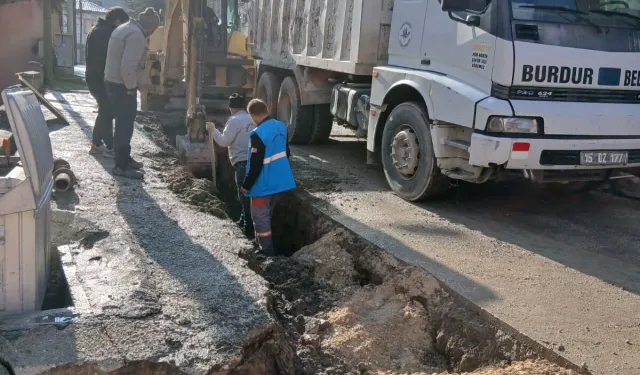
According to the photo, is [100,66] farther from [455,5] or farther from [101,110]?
[455,5]

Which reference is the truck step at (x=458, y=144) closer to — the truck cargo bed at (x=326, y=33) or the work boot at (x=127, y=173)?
the truck cargo bed at (x=326, y=33)

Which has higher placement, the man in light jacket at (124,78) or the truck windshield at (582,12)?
the truck windshield at (582,12)

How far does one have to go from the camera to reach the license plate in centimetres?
608

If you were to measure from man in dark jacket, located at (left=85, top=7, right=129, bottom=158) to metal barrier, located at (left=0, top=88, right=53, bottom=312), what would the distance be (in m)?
4.11

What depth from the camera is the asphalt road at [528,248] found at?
412 centimetres

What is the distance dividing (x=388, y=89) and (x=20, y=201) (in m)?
4.67

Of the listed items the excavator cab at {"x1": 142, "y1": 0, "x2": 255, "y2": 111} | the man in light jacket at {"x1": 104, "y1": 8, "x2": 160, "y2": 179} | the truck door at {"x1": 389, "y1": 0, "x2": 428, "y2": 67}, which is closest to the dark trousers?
the man in light jacket at {"x1": 104, "y1": 8, "x2": 160, "y2": 179}

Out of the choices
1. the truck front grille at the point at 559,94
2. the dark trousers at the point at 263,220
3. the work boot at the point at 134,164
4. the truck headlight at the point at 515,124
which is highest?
the truck front grille at the point at 559,94

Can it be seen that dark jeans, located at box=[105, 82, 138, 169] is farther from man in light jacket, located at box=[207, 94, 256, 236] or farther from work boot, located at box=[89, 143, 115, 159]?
man in light jacket, located at box=[207, 94, 256, 236]

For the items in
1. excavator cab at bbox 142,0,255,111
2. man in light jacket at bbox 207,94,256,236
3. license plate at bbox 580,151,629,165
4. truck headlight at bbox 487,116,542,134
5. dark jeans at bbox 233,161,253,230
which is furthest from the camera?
excavator cab at bbox 142,0,255,111

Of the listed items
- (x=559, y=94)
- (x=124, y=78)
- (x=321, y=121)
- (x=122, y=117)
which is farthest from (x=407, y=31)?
(x=321, y=121)

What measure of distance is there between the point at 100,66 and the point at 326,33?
3.10 metres

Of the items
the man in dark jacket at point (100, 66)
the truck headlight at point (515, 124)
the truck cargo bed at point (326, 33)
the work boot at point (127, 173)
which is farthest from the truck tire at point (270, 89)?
the truck headlight at point (515, 124)

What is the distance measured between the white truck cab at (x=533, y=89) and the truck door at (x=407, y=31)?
35 centimetres
